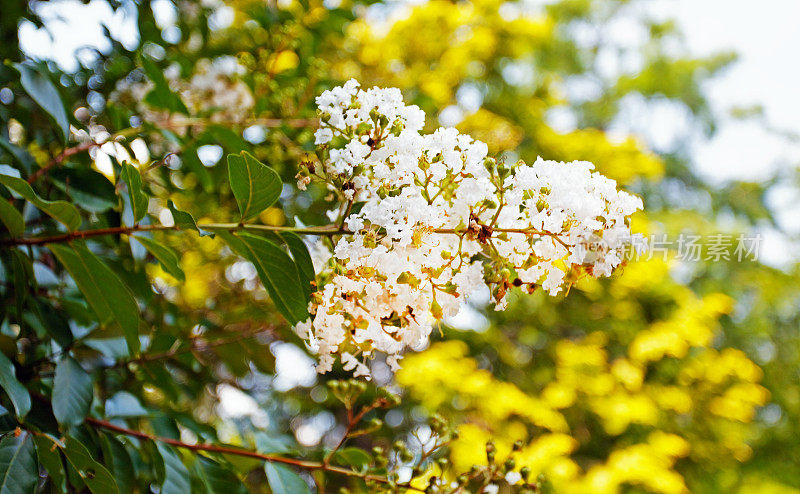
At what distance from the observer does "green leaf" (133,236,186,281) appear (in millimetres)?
814

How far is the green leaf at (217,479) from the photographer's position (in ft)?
3.23

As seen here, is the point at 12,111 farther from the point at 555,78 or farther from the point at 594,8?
the point at 594,8

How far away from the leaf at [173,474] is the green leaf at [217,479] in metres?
0.02

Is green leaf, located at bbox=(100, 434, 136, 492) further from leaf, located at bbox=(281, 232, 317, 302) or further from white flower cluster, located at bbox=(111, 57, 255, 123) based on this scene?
white flower cluster, located at bbox=(111, 57, 255, 123)

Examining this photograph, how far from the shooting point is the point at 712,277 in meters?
4.90

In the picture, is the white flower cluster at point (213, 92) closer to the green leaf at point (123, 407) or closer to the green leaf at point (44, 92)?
the green leaf at point (44, 92)

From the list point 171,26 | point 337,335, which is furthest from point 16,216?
point 171,26

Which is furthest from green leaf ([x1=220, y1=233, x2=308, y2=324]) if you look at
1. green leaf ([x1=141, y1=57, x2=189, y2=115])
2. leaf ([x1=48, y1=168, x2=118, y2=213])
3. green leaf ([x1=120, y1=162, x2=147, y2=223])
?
green leaf ([x1=141, y1=57, x2=189, y2=115])

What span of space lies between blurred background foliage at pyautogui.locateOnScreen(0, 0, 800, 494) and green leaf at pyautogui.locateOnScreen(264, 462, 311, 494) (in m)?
0.11

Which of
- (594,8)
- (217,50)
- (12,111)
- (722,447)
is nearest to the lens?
(12,111)

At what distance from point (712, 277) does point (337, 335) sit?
15.9ft

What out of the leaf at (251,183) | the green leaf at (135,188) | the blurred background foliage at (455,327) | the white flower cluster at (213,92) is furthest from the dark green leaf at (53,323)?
the white flower cluster at (213,92)

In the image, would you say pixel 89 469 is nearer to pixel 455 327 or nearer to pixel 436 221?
pixel 436 221

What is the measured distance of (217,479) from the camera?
3.27ft
